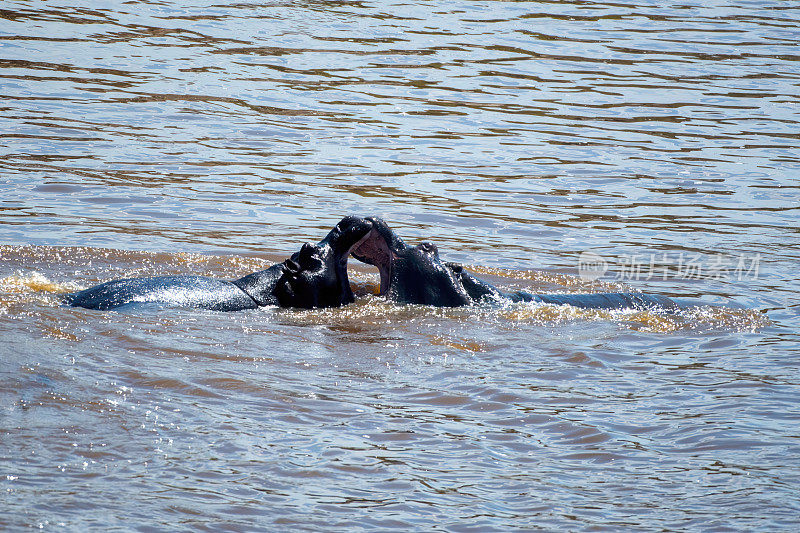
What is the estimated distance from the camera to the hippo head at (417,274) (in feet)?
24.5

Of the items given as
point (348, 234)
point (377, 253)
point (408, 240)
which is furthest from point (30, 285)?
point (408, 240)

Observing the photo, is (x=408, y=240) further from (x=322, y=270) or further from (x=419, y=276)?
(x=322, y=270)

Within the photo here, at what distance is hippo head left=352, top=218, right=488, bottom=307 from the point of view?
7.46 metres

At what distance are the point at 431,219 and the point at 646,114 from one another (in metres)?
4.73

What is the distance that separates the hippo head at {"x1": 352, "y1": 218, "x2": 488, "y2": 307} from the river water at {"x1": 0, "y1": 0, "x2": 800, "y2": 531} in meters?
0.14

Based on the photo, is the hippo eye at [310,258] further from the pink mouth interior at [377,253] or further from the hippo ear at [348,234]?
the pink mouth interior at [377,253]

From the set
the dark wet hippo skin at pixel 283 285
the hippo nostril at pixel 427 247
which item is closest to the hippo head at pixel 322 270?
the dark wet hippo skin at pixel 283 285

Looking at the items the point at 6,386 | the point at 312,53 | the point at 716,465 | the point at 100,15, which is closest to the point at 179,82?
the point at 312,53

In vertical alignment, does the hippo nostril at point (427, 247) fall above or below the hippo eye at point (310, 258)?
above

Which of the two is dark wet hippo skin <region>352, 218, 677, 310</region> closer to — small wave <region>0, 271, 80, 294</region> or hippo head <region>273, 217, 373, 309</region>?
hippo head <region>273, 217, 373, 309</region>

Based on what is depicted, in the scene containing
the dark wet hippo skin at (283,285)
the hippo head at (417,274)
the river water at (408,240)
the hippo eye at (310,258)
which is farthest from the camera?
the hippo head at (417,274)

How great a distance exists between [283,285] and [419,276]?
929mm

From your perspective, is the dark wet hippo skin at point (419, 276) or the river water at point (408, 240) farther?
the dark wet hippo skin at point (419, 276)

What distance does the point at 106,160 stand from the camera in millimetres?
11602
